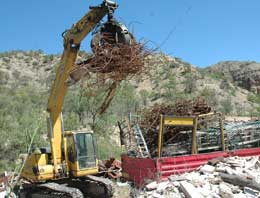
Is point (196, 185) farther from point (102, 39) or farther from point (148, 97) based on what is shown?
point (148, 97)

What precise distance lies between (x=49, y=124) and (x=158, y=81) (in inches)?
1438

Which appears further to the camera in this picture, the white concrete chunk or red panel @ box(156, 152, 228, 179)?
red panel @ box(156, 152, 228, 179)

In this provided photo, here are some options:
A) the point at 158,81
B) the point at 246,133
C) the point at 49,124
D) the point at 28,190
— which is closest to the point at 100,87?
the point at 49,124

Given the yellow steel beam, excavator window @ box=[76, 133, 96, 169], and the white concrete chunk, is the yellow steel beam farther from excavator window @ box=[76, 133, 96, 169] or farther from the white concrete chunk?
excavator window @ box=[76, 133, 96, 169]

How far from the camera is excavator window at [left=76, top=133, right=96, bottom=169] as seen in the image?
38.2 ft

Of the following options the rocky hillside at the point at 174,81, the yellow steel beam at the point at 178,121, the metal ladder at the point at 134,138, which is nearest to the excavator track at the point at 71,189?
the metal ladder at the point at 134,138

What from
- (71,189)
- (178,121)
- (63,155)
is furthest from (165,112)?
(71,189)

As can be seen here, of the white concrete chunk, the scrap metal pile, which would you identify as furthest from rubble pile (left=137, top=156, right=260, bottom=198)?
the scrap metal pile

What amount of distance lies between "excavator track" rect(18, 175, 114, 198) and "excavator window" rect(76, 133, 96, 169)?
0.64 metres

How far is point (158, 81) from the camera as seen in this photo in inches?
1877

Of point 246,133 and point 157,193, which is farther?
point 246,133

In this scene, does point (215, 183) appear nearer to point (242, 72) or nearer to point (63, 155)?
point (63, 155)

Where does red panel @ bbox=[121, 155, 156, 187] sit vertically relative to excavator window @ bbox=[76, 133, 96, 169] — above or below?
below

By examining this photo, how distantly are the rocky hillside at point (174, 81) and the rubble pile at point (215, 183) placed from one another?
28.2 meters
